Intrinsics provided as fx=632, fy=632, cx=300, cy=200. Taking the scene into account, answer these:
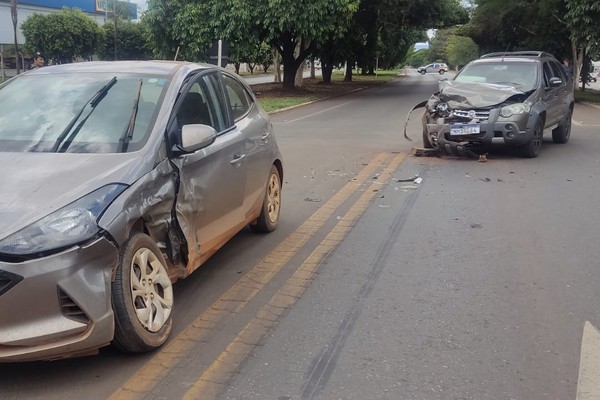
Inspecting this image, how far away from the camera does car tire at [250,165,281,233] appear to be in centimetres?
618

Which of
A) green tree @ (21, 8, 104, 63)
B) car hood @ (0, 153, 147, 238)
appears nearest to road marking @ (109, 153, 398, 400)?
car hood @ (0, 153, 147, 238)

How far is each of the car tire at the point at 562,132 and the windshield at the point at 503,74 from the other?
5.86ft

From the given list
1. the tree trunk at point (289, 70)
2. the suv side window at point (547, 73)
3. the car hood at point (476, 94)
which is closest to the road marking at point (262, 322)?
the car hood at point (476, 94)

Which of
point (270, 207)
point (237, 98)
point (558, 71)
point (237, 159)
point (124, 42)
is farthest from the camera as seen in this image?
point (124, 42)

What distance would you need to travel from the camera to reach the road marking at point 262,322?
11.1ft

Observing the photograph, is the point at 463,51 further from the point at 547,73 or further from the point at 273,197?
the point at 273,197

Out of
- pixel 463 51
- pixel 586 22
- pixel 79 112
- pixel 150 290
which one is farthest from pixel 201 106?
pixel 463 51

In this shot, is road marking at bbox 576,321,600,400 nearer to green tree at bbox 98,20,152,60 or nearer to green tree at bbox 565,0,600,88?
green tree at bbox 565,0,600,88

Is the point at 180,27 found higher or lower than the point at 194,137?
higher

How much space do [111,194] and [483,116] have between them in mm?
8181

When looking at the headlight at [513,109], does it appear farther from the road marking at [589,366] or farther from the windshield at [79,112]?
the windshield at [79,112]

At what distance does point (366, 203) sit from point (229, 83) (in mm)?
2752

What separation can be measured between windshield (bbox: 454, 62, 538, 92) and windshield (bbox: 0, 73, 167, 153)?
8.28m

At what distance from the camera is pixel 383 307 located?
448 cm
